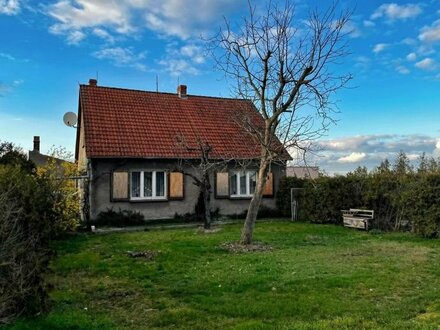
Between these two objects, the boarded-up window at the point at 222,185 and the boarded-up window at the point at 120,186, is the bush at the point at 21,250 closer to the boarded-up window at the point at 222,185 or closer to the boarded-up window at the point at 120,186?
the boarded-up window at the point at 120,186

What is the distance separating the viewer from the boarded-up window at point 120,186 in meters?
19.7

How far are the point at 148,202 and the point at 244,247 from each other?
349 inches

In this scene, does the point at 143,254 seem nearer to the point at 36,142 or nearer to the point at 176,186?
the point at 176,186

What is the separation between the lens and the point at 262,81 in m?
13.5

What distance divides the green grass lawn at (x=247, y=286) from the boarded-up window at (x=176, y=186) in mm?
7214

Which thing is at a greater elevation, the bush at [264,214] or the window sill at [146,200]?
the window sill at [146,200]

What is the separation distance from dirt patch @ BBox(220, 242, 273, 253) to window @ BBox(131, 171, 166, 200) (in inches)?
327

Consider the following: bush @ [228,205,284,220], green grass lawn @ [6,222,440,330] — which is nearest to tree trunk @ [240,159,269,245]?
green grass lawn @ [6,222,440,330]

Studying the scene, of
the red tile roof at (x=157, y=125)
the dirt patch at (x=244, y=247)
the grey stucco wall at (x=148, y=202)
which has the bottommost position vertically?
the dirt patch at (x=244, y=247)

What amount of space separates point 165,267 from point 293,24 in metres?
8.65

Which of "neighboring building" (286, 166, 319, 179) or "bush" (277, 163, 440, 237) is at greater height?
"neighboring building" (286, 166, 319, 179)

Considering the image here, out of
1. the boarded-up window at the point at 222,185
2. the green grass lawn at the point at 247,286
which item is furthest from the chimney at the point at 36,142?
the green grass lawn at the point at 247,286

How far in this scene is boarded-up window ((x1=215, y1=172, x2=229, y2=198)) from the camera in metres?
22.3

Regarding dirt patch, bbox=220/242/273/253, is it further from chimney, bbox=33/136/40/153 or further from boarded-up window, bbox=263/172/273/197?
chimney, bbox=33/136/40/153
